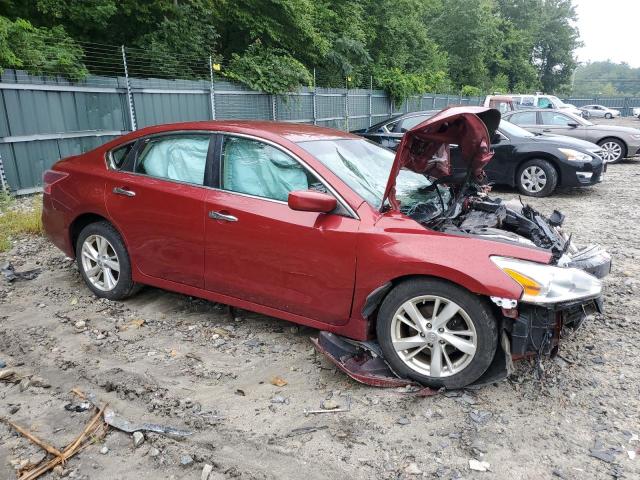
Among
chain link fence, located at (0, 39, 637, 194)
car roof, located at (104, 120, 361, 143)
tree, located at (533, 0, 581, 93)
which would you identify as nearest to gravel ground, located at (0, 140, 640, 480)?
car roof, located at (104, 120, 361, 143)

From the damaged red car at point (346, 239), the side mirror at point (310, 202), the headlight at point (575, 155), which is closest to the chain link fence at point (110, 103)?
the damaged red car at point (346, 239)

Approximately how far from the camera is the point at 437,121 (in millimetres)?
3150

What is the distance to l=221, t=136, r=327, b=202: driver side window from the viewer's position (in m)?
3.47

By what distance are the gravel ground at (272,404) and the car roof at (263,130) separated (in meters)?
1.48

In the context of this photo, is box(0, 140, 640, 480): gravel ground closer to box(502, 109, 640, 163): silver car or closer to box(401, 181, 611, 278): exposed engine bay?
box(401, 181, 611, 278): exposed engine bay

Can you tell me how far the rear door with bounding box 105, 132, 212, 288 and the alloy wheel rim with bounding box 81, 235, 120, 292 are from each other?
29cm

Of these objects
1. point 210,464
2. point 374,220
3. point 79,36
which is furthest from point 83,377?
point 79,36

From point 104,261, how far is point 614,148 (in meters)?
13.3

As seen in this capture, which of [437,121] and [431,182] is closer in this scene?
[437,121]

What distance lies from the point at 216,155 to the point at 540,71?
2402 inches

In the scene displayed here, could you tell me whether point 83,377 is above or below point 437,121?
below

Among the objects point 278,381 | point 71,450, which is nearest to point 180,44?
point 278,381

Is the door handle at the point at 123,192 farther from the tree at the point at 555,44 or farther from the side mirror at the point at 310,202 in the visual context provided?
the tree at the point at 555,44

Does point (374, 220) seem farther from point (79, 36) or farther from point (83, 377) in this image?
A: point (79, 36)
